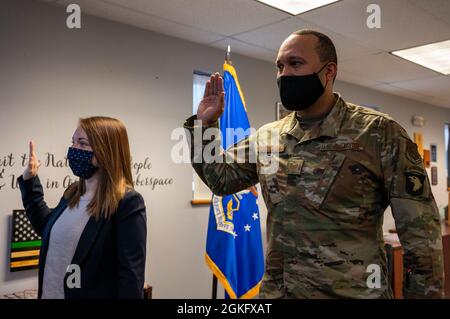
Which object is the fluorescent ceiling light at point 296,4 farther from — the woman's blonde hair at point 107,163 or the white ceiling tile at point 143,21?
the woman's blonde hair at point 107,163

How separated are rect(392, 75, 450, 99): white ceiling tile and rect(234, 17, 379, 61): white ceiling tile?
140cm

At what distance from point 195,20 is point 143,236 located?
177 centimetres

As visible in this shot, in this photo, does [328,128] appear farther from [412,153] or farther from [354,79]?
[354,79]

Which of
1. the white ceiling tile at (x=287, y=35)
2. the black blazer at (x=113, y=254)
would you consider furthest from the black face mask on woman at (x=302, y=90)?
the white ceiling tile at (x=287, y=35)

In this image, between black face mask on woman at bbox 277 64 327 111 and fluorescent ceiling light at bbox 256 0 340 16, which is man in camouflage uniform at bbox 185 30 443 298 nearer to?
black face mask on woman at bbox 277 64 327 111

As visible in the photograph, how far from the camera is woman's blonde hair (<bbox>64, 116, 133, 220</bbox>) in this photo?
4.74ft

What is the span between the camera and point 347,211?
1.06 m

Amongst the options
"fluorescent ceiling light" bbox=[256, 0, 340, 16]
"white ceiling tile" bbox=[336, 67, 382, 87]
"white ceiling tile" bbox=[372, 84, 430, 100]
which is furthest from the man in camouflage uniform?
"white ceiling tile" bbox=[372, 84, 430, 100]

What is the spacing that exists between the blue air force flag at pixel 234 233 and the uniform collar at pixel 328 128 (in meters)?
1.47

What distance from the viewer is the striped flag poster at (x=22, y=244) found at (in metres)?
2.32

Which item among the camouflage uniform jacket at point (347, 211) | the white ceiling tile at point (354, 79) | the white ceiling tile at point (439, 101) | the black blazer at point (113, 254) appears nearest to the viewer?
the camouflage uniform jacket at point (347, 211)

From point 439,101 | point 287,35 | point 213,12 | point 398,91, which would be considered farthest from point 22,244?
point 439,101

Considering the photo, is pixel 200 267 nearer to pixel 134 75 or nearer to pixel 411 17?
pixel 134 75

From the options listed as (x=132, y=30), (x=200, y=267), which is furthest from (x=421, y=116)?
(x=132, y=30)
